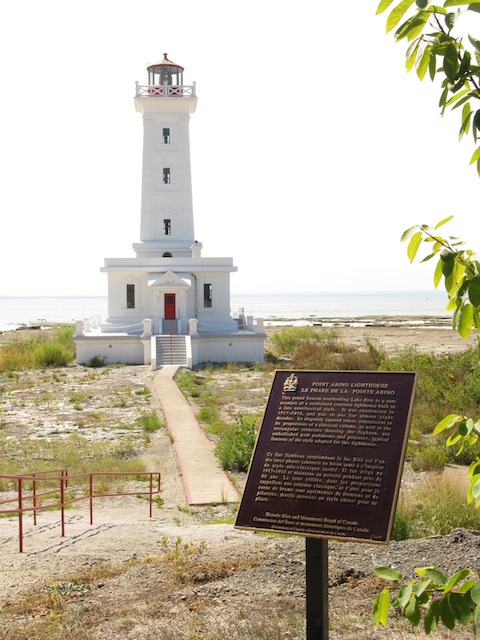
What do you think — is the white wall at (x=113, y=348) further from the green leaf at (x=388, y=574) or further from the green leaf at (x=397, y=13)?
the green leaf at (x=397, y=13)

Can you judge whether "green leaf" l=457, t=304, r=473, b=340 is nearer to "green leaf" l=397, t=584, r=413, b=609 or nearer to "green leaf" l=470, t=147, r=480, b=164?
"green leaf" l=470, t=147, r=480, b=164

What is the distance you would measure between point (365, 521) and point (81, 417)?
17.4m

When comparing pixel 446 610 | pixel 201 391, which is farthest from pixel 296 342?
pixel 446 610

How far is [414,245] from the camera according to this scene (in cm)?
355

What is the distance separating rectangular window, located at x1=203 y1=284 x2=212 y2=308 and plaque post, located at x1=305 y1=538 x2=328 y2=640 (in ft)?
107

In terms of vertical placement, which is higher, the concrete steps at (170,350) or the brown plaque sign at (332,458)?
the brown plaque sign at (332,458)

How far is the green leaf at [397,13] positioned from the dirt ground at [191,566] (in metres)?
5.14

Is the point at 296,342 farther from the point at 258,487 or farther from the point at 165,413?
the point at 258,487

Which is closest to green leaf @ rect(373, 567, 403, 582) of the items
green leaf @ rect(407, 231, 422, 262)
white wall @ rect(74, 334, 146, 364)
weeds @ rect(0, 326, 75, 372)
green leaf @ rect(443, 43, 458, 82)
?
green leaf @ rect(407, 231, 422, 262)

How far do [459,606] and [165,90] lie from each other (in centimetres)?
3932

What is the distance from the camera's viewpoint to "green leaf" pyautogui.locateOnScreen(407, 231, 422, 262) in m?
3.53

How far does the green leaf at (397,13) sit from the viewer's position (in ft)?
10.5

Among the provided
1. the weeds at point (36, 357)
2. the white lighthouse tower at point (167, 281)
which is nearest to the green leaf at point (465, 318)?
the white lighthouse tower at point (167, 281)

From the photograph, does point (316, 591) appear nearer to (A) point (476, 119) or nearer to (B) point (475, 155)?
(B) point (475, 155)
